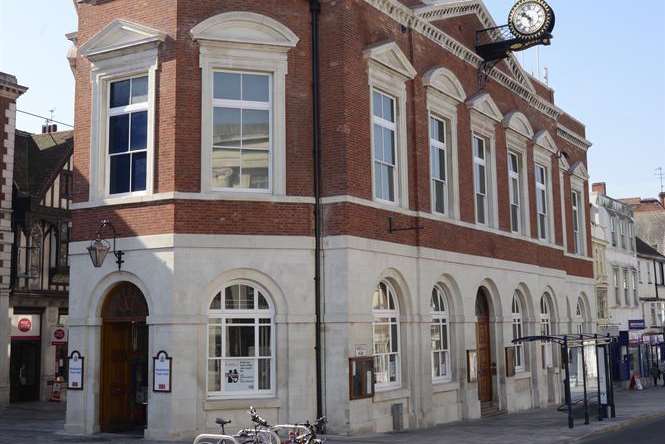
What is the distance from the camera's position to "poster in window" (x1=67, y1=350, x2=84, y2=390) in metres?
18.3

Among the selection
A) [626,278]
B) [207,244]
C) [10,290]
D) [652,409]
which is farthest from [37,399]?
[626,278]

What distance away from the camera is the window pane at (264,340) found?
17.8 m

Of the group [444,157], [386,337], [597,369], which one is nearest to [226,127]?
[386,337]

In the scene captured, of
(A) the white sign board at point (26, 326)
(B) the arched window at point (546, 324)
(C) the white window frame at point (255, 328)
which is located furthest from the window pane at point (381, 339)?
(A) the white sign board at point (26, 326)

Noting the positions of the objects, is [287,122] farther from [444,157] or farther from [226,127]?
[444,157]

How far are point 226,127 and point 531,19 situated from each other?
1257 cm

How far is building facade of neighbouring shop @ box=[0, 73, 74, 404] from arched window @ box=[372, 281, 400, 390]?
1414 centimetres

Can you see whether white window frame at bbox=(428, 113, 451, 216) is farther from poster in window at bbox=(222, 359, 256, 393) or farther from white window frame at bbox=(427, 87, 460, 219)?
poster in window at bbox=(222, 359, 256, 393)

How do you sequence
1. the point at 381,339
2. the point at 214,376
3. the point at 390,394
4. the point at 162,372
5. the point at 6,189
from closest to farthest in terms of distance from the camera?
the point at 162,372, the point at 214,376, the point at 390,394, the point at 381,339, the point at 6,189

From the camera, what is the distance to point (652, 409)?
92.3 feet

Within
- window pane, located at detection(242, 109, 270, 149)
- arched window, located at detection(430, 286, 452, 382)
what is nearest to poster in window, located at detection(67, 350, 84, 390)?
window pane, located at detection(242, 109, 270, 149)

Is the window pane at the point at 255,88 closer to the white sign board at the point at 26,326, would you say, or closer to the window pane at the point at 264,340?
the window pane at the point at 264,340

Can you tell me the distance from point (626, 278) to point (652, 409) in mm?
26168

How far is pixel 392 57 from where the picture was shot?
67.0 feet
